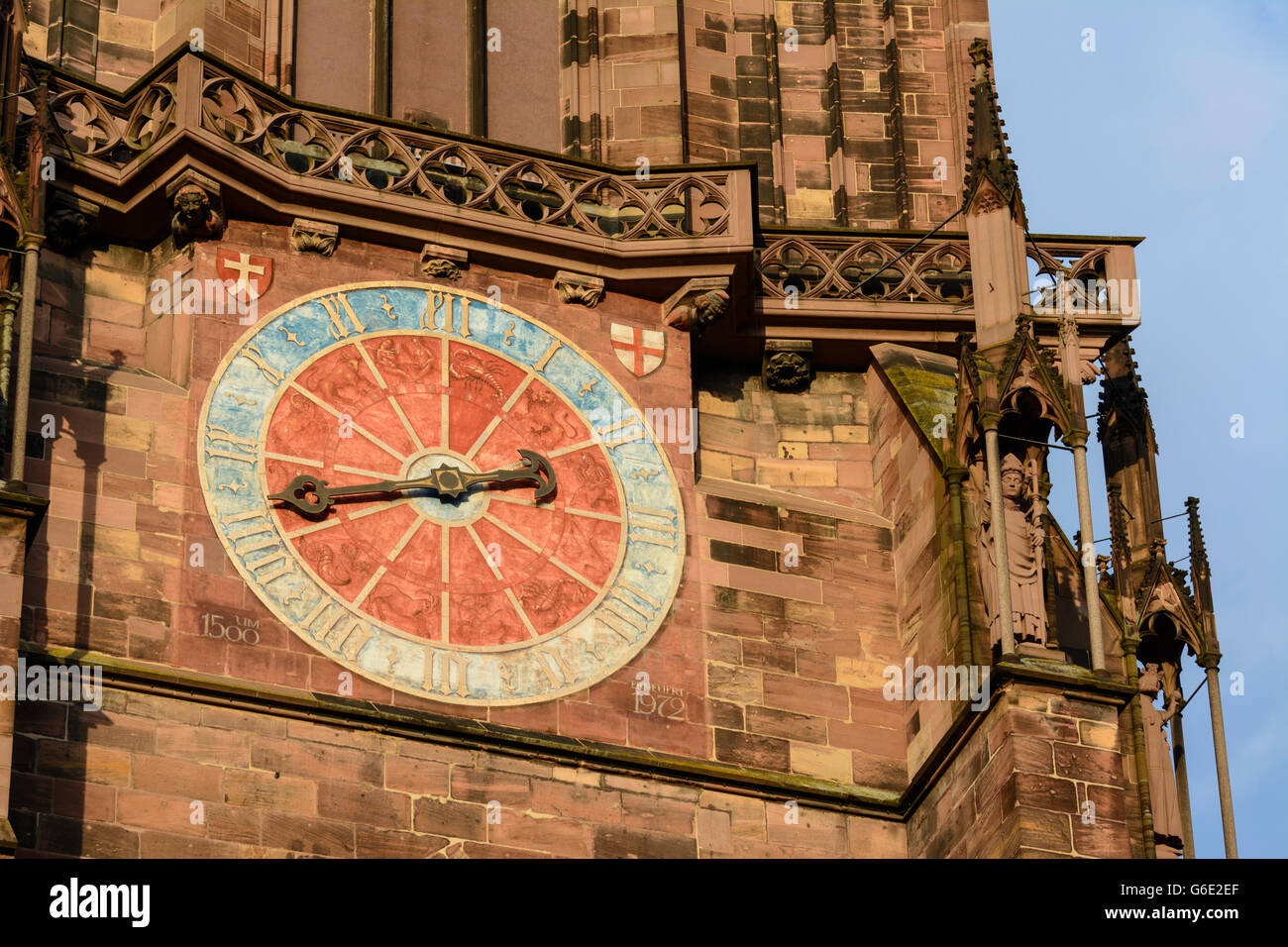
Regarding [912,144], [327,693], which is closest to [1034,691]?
[327,693]

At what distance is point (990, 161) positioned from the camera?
2386 cm

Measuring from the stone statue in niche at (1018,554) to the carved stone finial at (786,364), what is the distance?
2.29m

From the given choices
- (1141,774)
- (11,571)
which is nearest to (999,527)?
(1141,774)

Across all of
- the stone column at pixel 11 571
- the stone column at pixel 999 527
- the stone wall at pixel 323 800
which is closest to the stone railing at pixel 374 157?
the stone column at pixel 999 527

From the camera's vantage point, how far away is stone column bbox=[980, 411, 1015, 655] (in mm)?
21391

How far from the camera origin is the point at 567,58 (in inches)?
1003

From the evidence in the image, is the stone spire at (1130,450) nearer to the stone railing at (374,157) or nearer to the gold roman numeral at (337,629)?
the stone railing at (374,157)

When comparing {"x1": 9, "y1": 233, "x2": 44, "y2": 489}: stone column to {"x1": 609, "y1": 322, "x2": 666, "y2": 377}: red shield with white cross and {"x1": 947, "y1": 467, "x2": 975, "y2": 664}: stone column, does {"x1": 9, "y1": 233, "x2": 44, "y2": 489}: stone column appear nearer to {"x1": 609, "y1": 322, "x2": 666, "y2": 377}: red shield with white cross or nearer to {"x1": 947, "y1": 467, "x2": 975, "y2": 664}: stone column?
{"x1": 609, "y1": 322, "x2": 666, "y2": 377}: red shield with white cross

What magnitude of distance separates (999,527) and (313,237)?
175 inches

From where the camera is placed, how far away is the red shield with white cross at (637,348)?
929 inches

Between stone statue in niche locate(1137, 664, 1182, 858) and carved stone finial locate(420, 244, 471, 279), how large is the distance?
15.6 feet

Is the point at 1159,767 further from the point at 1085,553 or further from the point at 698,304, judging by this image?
the point at 698,304
